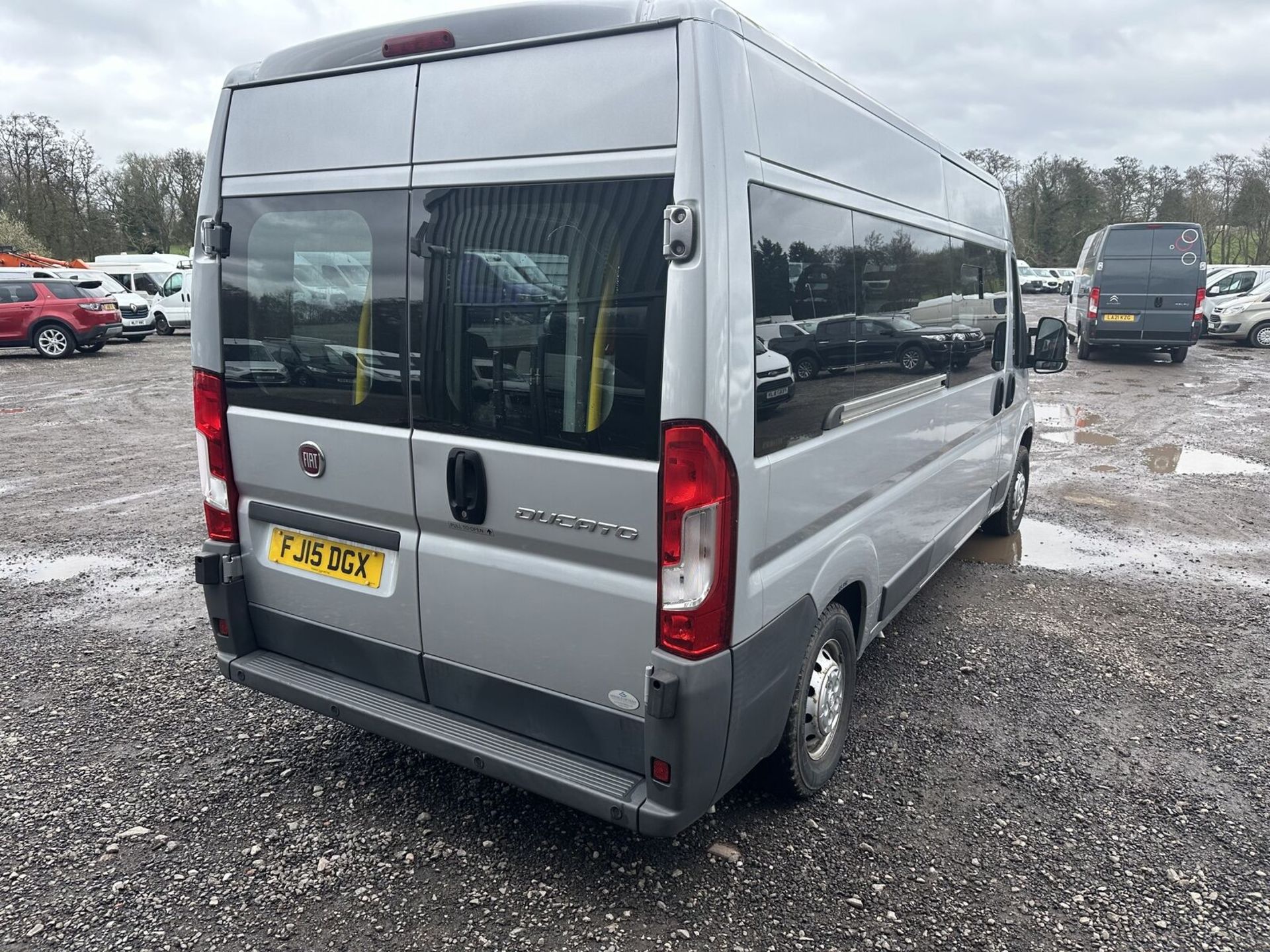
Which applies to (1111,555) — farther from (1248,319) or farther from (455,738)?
(1248,319)

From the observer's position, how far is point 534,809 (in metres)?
3.28

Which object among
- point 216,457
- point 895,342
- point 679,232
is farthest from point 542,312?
point 895,342

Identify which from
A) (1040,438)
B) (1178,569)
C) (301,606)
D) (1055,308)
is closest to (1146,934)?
(301,606)

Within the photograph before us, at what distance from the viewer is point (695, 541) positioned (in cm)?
246

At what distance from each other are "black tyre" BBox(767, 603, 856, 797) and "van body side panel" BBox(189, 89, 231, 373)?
2.39 meters

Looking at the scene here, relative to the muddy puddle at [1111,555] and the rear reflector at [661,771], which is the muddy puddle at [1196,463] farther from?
the rear reflector at [661,771]

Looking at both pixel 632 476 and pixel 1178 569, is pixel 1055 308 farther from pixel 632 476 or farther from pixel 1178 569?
pixel 632 476

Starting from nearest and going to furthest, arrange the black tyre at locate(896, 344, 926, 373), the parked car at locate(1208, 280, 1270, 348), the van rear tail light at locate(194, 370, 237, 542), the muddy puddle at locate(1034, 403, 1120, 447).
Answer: the van rear tail light at locate(194, 370, 237, 542) < the black tyre at locate(896, 344, 926, 373) < the muddy puddle at locate(1034, 403, 1120, 447) < the parked car at locate(1208, 280, 1270, 348)

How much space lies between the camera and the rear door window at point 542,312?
245cm

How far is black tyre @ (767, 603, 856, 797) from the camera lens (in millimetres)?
3113

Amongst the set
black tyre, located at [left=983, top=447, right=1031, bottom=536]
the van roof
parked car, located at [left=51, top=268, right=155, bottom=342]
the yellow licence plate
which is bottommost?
black tyre, located at [left=983, top=447, right=1031, bottom=536]

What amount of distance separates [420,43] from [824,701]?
2.57m

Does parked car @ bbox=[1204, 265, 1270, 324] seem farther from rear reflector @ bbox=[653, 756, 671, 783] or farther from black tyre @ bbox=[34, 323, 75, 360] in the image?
black tyre @ bbox=[34, 323, 75, 360]

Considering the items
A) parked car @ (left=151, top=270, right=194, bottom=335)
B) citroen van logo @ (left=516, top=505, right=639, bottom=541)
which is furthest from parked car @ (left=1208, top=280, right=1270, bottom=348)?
parked car @ (left=151, top=270, right=194, bottom=335)
